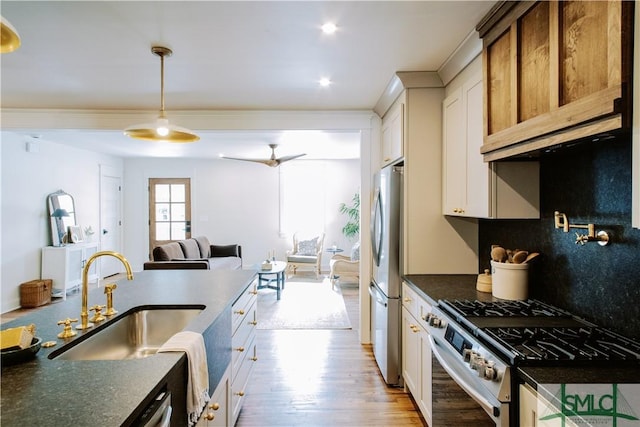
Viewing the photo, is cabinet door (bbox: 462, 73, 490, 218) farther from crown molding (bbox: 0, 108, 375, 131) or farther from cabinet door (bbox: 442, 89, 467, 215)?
crown molding (bbox: 0, 108, 375, 131)

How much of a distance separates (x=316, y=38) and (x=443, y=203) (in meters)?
1.47

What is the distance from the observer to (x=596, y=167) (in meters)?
1.49

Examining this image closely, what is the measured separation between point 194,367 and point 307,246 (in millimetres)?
6050

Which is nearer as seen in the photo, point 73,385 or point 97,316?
point 73,385

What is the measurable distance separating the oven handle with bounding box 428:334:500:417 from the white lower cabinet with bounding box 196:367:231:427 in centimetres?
106

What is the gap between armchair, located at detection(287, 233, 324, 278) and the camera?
6.77 metres

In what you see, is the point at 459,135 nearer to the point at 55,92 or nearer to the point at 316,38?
the point at 316,38

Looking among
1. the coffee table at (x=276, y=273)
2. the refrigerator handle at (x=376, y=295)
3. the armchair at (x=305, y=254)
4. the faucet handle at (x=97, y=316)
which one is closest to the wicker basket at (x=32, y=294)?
the coffee table at (x=276, y=273)

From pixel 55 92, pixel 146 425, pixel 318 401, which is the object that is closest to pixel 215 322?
pixel 146 425

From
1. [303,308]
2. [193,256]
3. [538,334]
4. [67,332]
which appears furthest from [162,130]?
[193,256]

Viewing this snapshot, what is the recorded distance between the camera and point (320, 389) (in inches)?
103

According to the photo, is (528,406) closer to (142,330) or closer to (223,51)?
(142,330)

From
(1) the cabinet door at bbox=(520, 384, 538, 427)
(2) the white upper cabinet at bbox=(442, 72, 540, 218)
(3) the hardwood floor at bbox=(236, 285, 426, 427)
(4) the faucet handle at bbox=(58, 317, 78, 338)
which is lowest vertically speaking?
(3) the hardwood floor at bbox=(236, 285, 426, 427)

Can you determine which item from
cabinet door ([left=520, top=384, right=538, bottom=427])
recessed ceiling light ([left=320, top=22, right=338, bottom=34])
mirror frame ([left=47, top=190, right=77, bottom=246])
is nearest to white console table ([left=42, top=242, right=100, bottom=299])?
mirror frame ([left=47, top=190, right=77, bottom=246])
